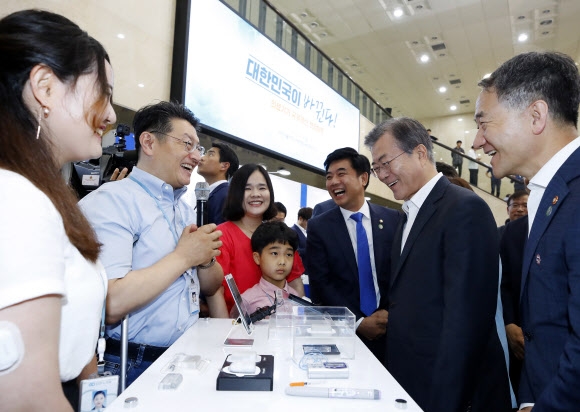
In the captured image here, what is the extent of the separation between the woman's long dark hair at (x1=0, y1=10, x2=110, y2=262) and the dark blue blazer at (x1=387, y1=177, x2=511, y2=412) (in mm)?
1213

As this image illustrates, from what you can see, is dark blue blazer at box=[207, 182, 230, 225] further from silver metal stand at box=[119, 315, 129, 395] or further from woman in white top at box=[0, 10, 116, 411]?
woman in white top at box=[0, 10, 116, 411]

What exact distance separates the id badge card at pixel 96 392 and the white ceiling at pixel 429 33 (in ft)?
28.6

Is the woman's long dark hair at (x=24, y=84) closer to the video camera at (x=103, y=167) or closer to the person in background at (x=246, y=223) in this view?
the video camera at (x=103, y=167)

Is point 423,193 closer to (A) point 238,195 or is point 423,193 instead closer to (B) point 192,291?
(B) point 192,291

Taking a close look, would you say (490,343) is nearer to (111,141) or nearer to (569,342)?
(569,342)

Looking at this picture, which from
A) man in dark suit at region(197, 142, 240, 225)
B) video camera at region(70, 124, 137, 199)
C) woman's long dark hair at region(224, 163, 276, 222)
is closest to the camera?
video camera at region(70, 124, 137, 199)

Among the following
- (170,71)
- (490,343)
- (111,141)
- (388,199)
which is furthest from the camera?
(388,199)

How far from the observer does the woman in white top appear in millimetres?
628

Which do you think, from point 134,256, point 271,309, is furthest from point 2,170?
point 271,309

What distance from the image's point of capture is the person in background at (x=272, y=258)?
215 cm

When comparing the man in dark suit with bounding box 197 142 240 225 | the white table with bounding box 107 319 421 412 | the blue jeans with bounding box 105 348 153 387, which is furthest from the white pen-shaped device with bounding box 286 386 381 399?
the man in dark suit with bounding box 197 142 240 225

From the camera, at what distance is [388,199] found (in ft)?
35.8

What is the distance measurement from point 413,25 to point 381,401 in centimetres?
999

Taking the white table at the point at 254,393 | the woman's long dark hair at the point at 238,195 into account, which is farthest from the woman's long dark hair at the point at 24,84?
the woman's long dark hair at the point at 238,195
